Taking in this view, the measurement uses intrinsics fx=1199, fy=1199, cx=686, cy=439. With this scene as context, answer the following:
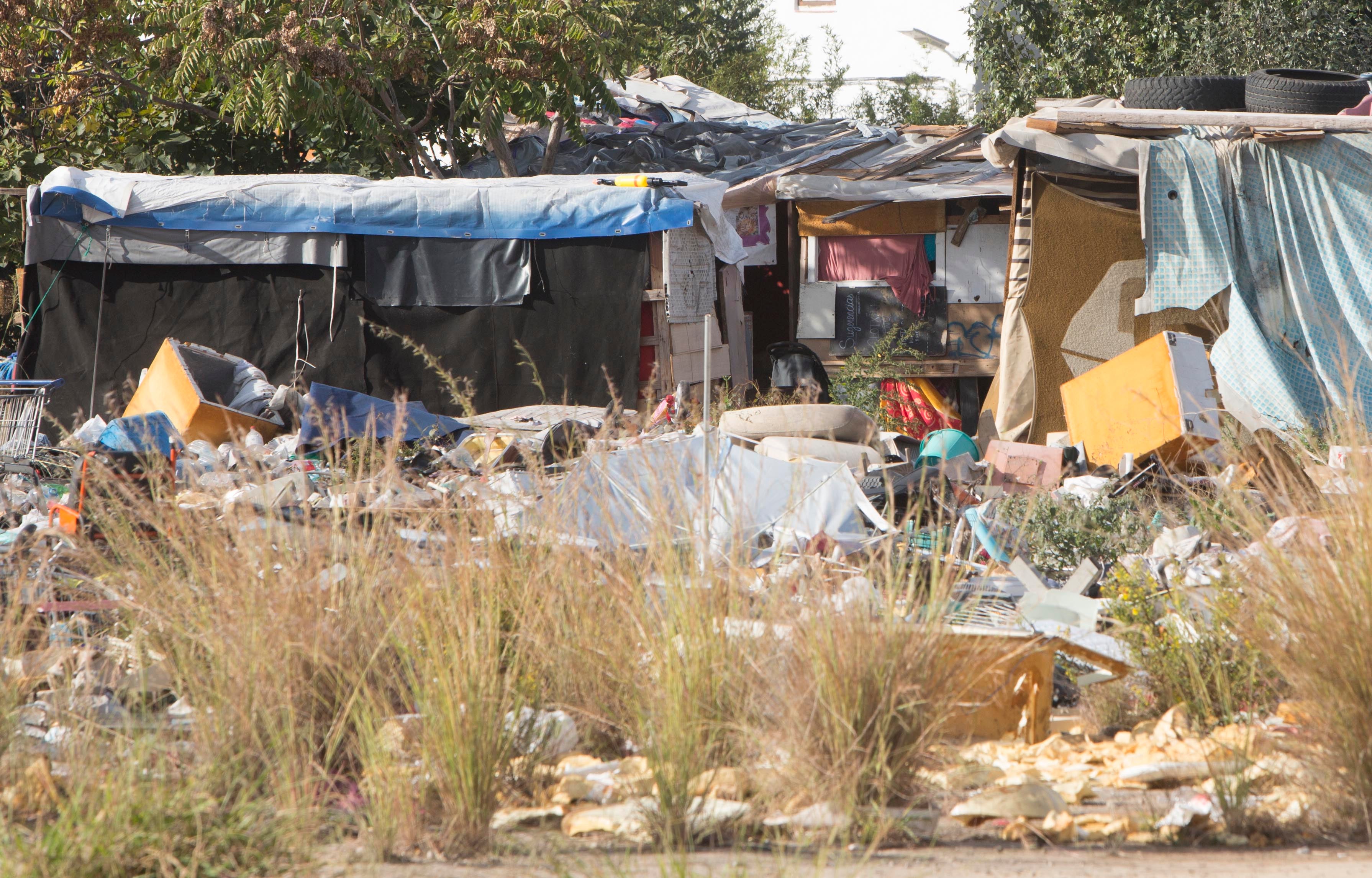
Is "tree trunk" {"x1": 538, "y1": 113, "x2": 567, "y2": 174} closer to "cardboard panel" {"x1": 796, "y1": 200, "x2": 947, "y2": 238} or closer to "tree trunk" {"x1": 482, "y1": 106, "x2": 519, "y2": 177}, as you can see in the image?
"tree trunk" {"x1": 482, "y1": 106, "x2": 519, "y2": 177}

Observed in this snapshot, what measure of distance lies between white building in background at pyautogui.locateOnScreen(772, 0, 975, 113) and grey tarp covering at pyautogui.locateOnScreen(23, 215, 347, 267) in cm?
2606

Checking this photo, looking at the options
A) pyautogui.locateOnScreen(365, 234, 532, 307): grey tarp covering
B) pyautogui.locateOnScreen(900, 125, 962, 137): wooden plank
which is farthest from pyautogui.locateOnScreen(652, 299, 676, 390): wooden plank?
pyautogui.locateOnScreen(900, 125, 962, 137): wooden plank

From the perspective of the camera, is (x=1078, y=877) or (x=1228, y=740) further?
(x=1228, y=740)

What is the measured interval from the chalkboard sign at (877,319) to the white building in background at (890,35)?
24681mm

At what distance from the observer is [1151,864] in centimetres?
310

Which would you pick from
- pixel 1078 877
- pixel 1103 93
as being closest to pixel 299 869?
pixel 1078 877

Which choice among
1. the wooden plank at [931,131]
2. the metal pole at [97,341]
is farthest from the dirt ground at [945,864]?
the wooden plank at [931,131]

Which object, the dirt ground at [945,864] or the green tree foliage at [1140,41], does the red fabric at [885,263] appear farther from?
the green tree foliage at [1140,41]

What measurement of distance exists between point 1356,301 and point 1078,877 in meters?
6.66

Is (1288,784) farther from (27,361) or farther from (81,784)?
(27,361)

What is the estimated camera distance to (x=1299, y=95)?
27.6ft

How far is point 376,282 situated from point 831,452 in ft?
15.1

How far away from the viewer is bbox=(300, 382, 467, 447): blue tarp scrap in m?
8.00

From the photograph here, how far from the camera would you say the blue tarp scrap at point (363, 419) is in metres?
8.00
